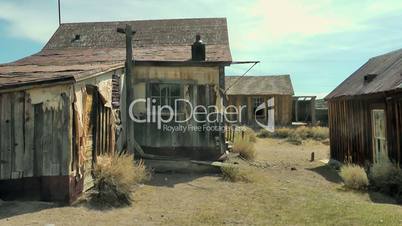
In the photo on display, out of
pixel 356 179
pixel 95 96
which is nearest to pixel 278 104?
pixel 356 179

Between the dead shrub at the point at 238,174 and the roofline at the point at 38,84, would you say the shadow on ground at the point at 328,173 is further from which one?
the roofline at the point at 38,84

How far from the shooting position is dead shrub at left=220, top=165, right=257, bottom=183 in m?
11.5

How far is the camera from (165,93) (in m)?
13.2

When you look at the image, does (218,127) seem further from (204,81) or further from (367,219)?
(367,219)

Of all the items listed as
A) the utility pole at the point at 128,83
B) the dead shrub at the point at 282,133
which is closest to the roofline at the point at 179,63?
the utility pole at the point at 128,83

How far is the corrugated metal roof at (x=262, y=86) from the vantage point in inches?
1228

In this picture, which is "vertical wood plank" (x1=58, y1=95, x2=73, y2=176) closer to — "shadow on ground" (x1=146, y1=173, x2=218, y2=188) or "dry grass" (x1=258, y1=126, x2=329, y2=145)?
"shadow on ground" (x1=146, y1=173, x2=218, y2=188)

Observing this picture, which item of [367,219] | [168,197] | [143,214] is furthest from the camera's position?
[168,197]

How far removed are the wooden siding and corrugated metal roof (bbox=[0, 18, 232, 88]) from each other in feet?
11.2

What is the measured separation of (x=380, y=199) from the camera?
32.1 feet

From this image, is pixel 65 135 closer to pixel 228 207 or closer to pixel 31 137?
pixel 31 137

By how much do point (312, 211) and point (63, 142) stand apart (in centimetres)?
492

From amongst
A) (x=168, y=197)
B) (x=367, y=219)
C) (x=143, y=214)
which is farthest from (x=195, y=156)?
(x=367, y=219)

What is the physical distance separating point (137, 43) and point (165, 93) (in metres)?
3.91
